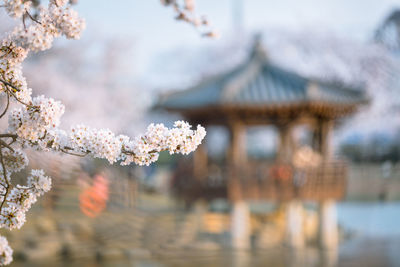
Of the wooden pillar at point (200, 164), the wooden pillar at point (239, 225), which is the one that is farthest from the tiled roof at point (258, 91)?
the wooden pillar at point (239, 225)

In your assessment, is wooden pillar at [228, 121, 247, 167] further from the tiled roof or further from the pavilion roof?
the tiled roof

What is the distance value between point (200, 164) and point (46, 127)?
857cm

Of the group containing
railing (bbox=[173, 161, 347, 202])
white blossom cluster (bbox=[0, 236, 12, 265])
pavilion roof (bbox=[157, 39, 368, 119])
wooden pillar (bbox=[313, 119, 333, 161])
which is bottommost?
white blossom cluster (bbox=[0, 236, 12, 265])

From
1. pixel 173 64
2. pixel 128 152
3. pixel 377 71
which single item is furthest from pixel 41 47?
pixel 173 64

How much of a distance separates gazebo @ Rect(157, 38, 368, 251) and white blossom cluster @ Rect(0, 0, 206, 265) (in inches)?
290

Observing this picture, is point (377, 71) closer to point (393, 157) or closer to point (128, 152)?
point (393, 157)

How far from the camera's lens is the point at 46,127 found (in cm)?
227

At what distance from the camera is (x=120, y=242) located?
382 inches

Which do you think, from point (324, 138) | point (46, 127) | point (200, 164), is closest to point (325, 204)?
point (324, 138)

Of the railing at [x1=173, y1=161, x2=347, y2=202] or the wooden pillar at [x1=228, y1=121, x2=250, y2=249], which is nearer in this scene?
the railing at [x1=173, y1=161, x2=347, y2=202]

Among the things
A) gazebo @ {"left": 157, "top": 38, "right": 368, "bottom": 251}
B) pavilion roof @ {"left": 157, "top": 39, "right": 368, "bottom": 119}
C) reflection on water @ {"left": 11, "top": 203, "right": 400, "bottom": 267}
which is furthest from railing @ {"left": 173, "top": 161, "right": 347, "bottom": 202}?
pavilion roof @ {"left": 157, "top": 39, "right": 368, "bottom": 119}

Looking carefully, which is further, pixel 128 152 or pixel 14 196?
pixel 14 196

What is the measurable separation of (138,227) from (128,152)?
8.23m

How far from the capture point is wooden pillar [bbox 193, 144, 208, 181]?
10570 mm
